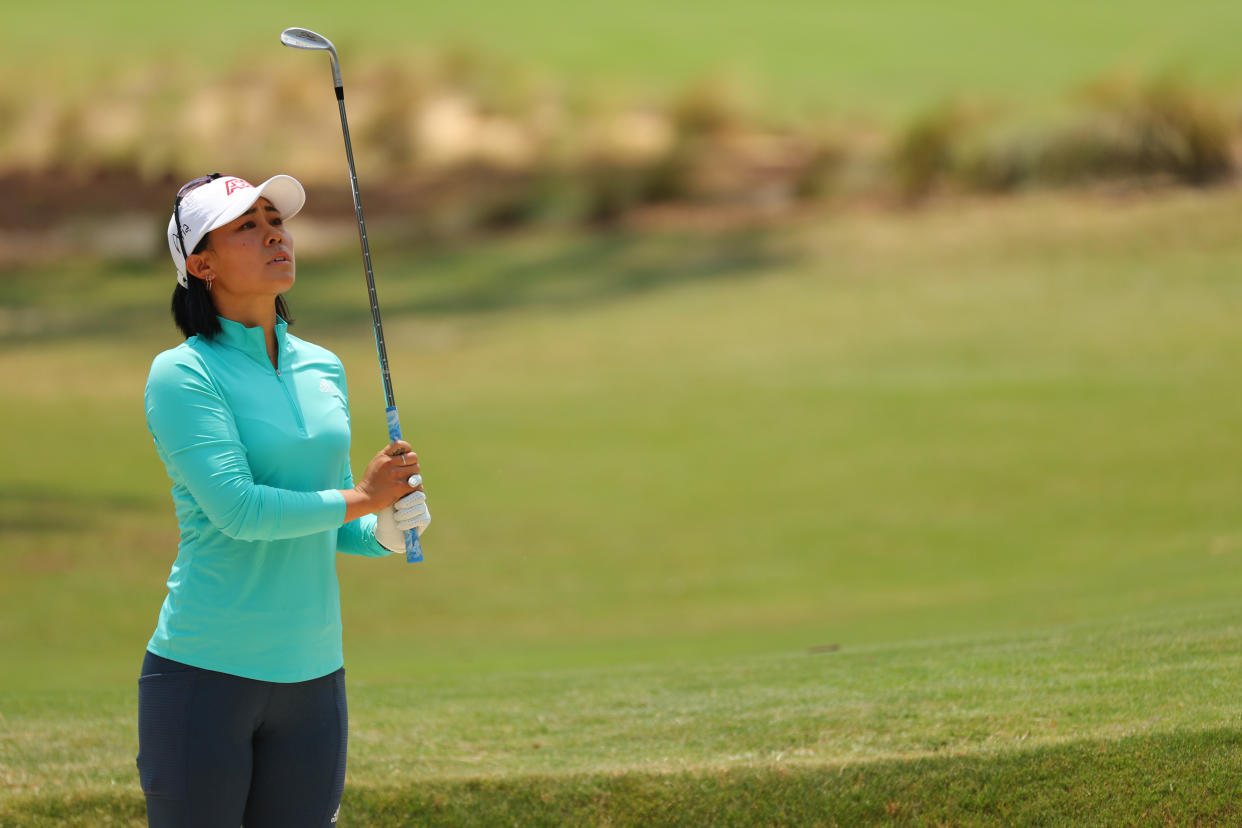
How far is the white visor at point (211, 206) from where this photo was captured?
291 cm

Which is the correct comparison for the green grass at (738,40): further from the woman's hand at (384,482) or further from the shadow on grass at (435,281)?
the woman's hand at (384,482)

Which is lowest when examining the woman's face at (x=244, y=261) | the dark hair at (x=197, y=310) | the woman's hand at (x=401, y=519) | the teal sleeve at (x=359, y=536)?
the teal sleeve at (x=359, y=536)

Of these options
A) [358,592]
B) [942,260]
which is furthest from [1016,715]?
[942,260]

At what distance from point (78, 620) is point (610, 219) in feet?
52.2

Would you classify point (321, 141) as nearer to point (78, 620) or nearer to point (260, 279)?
point (78, 620)

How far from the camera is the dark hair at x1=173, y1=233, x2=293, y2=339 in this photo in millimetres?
2947

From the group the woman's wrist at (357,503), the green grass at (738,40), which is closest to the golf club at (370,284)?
the woman's wrist at (357,503)

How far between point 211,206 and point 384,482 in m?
0.63

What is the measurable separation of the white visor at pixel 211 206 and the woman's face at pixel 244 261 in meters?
0.04

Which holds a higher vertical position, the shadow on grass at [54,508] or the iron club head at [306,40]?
the iron club head at [306,40]

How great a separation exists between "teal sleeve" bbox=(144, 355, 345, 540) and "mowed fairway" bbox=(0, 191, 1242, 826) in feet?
5.23

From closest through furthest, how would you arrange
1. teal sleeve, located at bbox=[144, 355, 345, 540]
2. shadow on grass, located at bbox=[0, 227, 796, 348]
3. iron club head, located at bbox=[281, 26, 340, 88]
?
teal sleeve, located at bbox=[144, 355, 345, 540]
iron club head, located at bbox=[281, 26, 340, 88]
shadow on grass, located at bbox=[0, 227, 796, 348]

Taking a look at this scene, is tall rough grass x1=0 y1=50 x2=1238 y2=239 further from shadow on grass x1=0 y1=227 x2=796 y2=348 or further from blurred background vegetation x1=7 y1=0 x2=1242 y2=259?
shadow on grass x1=0 y1=227 x2=796 y2=348

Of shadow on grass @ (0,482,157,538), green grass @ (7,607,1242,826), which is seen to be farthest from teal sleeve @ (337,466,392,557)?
shadow on grass @ (0,482,157,538)
